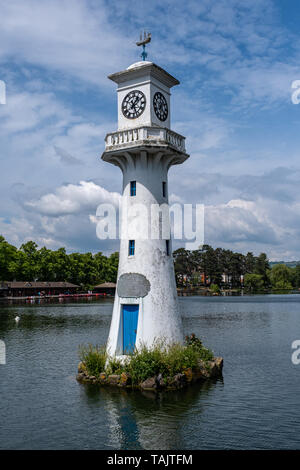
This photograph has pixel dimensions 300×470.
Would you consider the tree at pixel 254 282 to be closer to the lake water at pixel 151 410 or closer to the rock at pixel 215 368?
the lake water at pixel 151 410

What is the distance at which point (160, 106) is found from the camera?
25.1 meters

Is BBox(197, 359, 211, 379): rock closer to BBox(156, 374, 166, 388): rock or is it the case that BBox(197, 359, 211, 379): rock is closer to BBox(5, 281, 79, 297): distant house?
BBox(156, 374, 166, 388): rock

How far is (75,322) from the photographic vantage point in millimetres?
56375

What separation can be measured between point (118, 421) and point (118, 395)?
315 cm

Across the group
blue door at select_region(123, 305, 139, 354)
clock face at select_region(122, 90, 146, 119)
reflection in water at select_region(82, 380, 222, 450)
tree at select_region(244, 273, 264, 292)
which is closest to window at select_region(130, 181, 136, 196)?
clock face at select_region(122, 90, 146, 119)

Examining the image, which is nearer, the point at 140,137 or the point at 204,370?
the point at 140,137

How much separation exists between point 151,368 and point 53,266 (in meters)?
111

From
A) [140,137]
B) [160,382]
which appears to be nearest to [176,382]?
[160,382]

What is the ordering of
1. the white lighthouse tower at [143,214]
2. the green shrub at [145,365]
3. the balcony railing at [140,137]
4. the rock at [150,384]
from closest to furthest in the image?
the rock at [150,384] < the green shrub at [145,365] < the balcony railing at [140,137] < the white lighthouse tower at [143,214]

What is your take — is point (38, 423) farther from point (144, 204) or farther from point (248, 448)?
point (144, 204)

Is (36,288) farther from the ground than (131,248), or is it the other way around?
(131,248)

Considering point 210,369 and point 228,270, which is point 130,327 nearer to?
point 210,369

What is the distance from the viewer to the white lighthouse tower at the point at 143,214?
2364cm

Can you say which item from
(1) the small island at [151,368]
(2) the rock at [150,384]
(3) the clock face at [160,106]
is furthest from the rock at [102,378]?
(3) the clock face at [160,106]
